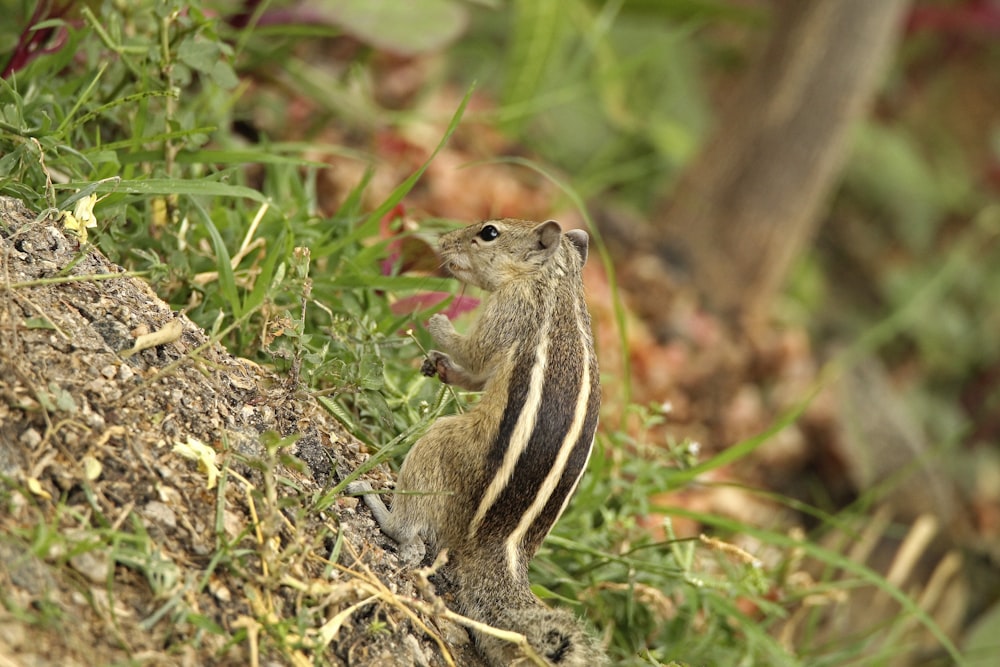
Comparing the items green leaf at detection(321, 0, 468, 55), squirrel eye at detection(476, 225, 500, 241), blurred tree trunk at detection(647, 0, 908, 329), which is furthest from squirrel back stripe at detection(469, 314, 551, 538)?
blurred tree trunk at detection(647, 0, 908, 329)

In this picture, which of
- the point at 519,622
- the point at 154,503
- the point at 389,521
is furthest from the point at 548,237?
the point at 154,503

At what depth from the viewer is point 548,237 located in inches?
119

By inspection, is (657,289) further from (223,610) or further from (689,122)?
(223,610)

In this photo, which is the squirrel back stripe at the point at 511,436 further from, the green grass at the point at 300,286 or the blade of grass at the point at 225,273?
the blade of grass at the point at 225,273

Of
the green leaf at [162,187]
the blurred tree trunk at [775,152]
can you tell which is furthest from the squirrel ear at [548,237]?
the blurred tree trunk at [775,152]

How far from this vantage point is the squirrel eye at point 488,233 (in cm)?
311

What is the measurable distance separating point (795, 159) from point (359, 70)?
9.28ft

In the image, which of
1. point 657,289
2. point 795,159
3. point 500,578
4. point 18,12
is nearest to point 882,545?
point 657,289

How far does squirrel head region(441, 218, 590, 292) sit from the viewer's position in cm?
300

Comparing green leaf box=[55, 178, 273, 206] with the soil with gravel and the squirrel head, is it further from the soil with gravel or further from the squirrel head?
the squirrel head

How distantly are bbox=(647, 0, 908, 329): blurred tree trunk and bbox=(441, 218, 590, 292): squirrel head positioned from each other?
3.26 m

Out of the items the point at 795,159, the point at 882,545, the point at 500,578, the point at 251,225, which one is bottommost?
the point at 882,545

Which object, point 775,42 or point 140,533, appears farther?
point 775,42

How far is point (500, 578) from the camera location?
7.96ft
